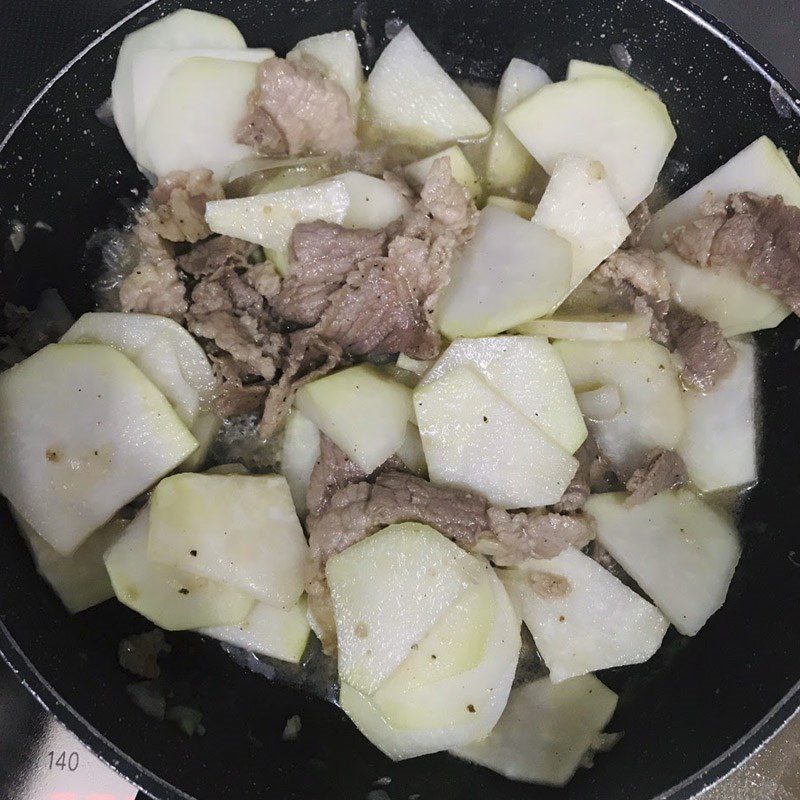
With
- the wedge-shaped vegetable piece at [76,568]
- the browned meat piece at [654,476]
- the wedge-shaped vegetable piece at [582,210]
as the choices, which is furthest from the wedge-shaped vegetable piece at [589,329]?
the wedge-shaped vegetable piece at [76,568]

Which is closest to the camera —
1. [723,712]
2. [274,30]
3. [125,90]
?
[723,712]

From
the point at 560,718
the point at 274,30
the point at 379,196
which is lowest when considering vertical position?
the point at 560,718

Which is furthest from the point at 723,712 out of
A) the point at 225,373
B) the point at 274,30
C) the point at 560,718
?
the point at 274,30

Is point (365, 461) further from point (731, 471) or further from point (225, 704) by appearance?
point (731, 471)

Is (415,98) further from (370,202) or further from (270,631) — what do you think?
(270,631)

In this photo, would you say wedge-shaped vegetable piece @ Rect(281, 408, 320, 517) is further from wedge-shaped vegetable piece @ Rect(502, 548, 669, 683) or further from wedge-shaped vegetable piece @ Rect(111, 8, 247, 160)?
wedge-shaped vegetable piece @ Rect(111, 8, 247, 160)

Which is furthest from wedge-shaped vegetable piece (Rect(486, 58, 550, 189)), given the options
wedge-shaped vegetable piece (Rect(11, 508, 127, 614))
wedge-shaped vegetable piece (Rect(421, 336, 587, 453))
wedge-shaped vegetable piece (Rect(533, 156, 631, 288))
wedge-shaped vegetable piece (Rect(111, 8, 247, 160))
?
wedge-shaped vegetable piece (Rect(11, 508, 127, 614))
